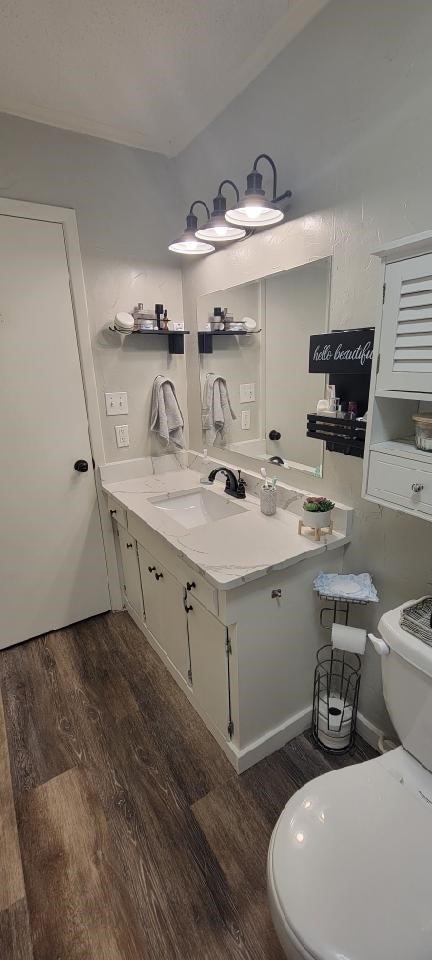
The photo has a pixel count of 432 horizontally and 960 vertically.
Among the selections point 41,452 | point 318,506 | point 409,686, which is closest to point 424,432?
point 318,506

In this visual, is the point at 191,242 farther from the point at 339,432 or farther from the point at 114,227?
the point at 339,432

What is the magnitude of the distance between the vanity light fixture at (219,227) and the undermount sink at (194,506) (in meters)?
1.11

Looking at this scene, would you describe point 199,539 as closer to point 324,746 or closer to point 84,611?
point 324,746

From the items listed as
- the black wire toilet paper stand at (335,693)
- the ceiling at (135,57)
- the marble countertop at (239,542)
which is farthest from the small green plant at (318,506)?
the ceiling at (135,57)

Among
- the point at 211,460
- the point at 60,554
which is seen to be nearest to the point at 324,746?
the point at 211,460

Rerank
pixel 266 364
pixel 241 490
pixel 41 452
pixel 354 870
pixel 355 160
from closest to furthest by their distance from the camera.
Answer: pixel 354 870, pixel 355 160, pixel 266 364, pixel 241 490, pixel 41 452

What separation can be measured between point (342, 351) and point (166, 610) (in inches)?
51.0

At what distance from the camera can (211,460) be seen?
222cm

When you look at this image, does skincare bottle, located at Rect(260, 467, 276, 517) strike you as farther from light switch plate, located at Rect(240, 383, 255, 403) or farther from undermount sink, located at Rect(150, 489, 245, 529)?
light switch plate, located at Rect(240, 383, 255, 403)

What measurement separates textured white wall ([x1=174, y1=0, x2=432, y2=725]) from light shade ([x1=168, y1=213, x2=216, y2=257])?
21 cm

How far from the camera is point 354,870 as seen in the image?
812 millimetres

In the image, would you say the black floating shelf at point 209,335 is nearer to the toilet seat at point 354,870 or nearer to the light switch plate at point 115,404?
the light switch plate at point 115,404

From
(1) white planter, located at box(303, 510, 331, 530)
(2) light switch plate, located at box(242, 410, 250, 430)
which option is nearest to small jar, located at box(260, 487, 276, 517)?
(1) white planter, located at box(303, 510, 331, 530)

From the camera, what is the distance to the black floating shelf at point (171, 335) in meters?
2.02
